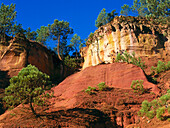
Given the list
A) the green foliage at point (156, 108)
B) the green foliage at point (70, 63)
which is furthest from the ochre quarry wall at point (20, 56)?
the green foliage at point (156, 108)

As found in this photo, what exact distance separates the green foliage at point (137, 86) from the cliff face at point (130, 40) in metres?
12.9

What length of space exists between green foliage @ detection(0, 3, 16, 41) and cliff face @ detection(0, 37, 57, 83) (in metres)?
2.75

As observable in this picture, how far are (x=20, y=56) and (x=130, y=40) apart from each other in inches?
738

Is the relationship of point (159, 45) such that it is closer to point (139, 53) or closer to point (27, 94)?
point (139, 53)

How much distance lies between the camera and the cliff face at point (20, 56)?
34.3 m

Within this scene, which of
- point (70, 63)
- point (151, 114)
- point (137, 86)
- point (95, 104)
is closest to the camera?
point (151, 114)

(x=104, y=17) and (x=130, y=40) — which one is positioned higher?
(x=104, y=17)

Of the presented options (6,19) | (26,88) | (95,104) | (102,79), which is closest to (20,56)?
(6,19)

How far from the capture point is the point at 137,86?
2134 cm

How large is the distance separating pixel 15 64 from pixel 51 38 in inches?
645

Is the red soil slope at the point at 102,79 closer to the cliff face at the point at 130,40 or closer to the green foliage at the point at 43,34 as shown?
the cliff face at the point at 130,40

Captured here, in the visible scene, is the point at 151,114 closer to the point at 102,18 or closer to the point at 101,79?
the point at 101,79

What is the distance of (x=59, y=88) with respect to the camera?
25578 millimetres

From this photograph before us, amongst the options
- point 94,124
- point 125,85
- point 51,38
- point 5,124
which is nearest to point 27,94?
point 5,124
